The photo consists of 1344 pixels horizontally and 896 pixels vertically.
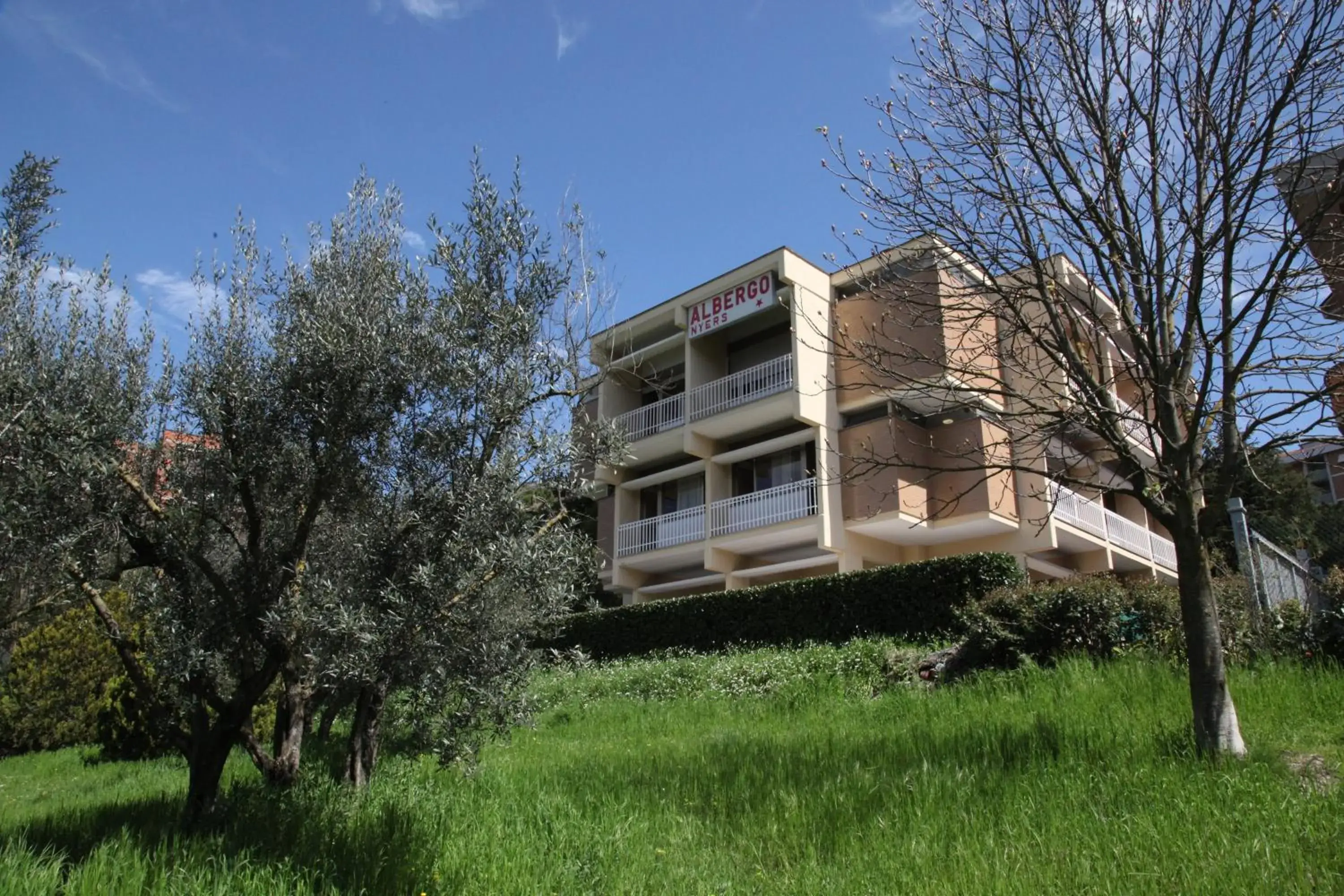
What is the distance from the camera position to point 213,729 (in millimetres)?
6480

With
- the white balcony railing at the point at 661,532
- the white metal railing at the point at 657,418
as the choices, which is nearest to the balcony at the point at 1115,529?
the white balcony railing at the point at 661,532

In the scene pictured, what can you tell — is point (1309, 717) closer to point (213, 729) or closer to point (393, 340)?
point (393, 340)

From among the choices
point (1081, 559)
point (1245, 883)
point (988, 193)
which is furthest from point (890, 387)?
point (1081, 559)

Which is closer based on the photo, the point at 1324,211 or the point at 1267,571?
the point at 1324,211

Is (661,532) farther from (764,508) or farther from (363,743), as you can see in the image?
(363,743)

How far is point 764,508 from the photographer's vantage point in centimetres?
2258

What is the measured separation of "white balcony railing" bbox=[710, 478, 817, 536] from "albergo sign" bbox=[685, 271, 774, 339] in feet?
14.9

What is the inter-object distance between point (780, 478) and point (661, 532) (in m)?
3.62

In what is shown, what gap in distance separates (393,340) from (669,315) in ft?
65.8

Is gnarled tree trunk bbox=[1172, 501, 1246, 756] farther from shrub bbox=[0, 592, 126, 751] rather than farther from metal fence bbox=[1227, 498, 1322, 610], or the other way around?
shrub bbox=[0, 592, 126, 751]

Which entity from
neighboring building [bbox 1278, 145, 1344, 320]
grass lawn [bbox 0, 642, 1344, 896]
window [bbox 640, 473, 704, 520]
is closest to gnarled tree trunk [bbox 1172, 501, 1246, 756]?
grass lawn [bbox 0, 642, 1344, 896]

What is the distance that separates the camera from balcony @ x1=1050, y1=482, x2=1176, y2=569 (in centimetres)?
2142

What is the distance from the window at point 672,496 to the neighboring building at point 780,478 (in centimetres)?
4

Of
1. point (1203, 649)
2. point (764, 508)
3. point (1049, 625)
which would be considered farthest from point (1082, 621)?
point (764, 508)
